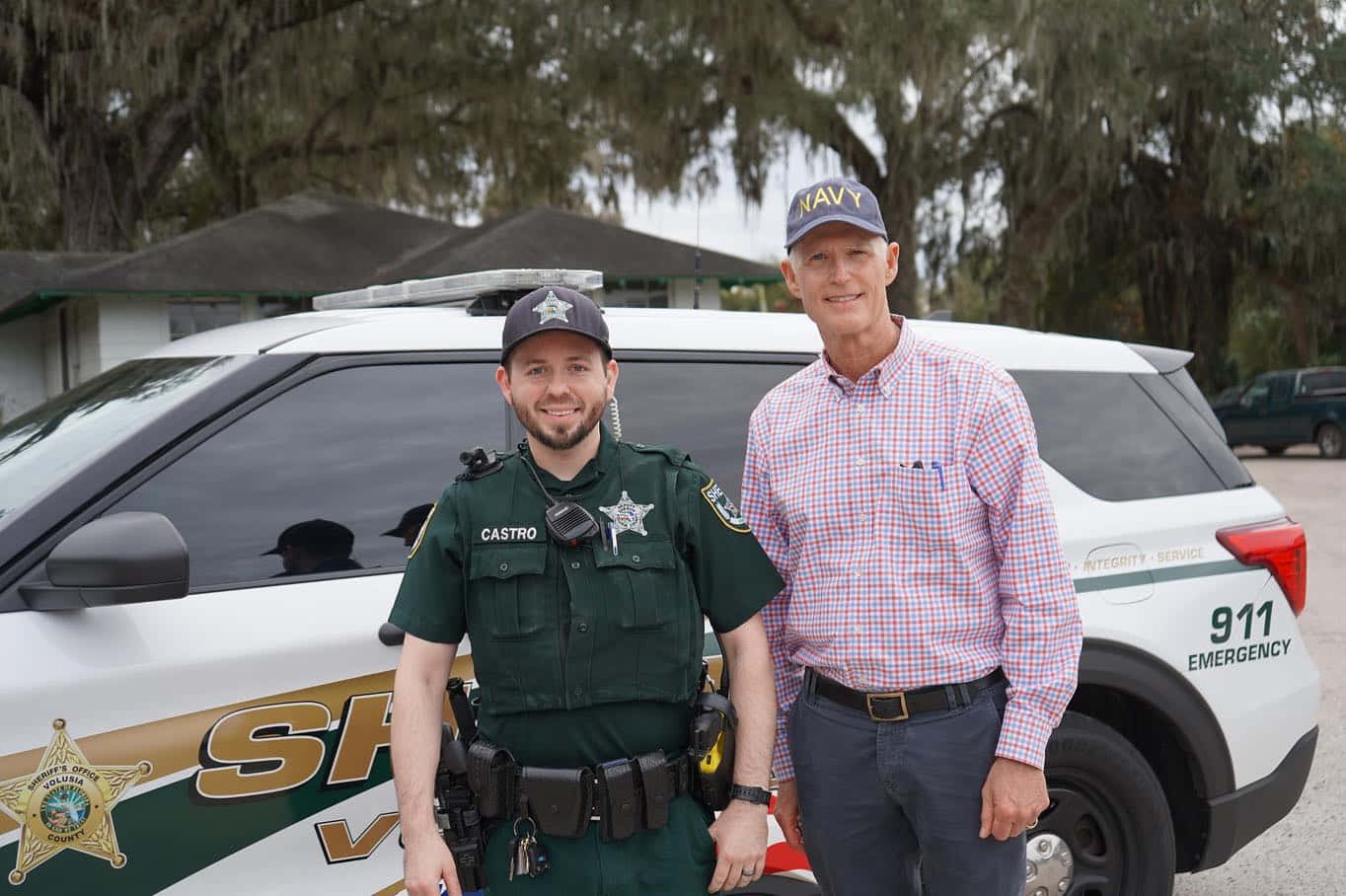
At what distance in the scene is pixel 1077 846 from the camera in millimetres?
3191

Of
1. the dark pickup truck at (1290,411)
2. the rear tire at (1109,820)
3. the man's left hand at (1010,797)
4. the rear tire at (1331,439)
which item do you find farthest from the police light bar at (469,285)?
the rear tire at (1331,439)

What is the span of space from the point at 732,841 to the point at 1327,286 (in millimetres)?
26638

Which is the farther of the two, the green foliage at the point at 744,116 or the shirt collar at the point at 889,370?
the green foliage at the point at 744,116

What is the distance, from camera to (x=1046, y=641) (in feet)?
7.32

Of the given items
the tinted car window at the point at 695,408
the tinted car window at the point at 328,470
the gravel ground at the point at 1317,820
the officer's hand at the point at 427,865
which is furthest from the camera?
the gravel ground at the point at 1317,820

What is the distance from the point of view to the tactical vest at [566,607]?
2127mm

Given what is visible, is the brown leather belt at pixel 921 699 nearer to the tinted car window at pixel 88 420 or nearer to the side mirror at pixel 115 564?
the side mirror at pixel 115 564

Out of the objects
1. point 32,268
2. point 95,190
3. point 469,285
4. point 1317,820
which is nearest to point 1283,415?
point 95,190

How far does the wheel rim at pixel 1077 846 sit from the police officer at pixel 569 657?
1230 millimetres

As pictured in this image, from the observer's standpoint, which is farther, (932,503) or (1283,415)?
(1283,415)

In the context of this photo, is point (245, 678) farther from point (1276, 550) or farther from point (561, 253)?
point (561, 253)

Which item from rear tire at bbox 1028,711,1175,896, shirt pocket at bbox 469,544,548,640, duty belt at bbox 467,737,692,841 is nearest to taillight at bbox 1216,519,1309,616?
rear tire at bbox 1028,711,1175,896

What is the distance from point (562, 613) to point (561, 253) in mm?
10737

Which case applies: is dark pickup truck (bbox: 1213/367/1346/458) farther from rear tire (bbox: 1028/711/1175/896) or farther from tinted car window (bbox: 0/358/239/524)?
tinted car window (bbox: 0/358/239/524)
